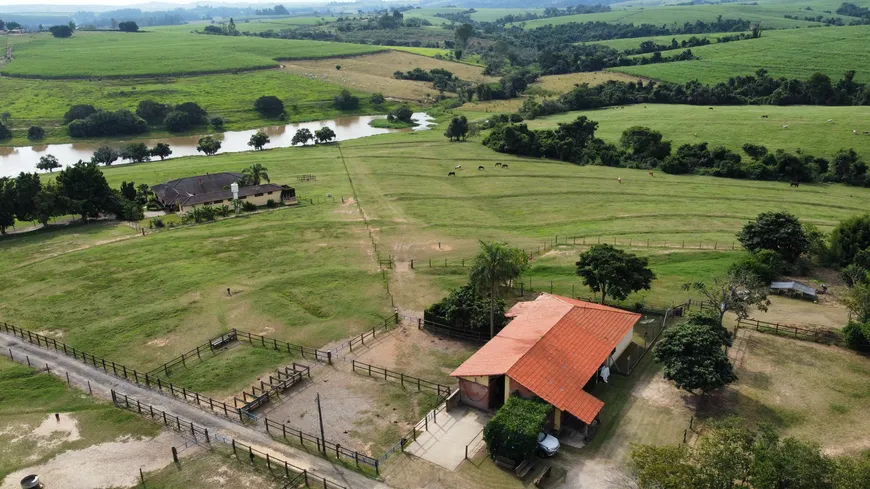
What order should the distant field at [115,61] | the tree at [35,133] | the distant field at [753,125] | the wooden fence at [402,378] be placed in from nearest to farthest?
the wooden fence at [402,378]
the distant field at [753,125]
the tree at [35,133]
the distant field at [115,61]

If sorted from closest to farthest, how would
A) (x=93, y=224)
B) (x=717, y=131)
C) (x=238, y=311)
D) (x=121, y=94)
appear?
(x=238, y=311) → (x=93, y=224) → (x=717, y=131) → (x=121, y=94)

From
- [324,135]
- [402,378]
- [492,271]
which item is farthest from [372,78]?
[402,378]

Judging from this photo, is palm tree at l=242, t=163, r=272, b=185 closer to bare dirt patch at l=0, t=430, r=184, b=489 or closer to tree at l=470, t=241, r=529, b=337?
tree at l=470, t=241, r=529, b=337

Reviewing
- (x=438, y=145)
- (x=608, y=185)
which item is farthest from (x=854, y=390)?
(x=438, y=145)

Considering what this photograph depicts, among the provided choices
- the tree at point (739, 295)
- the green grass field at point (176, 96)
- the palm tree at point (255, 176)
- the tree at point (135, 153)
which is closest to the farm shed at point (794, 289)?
the tree at point (739, 295)

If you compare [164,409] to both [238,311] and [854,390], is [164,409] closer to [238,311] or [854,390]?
[238,311]

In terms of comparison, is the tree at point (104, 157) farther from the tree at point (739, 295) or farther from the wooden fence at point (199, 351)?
the tree at point (739, 295)
